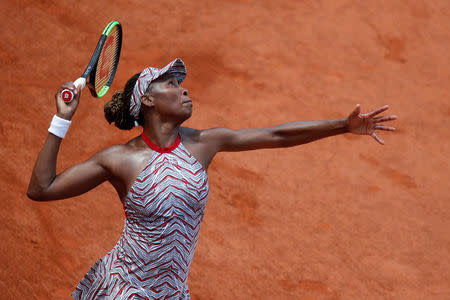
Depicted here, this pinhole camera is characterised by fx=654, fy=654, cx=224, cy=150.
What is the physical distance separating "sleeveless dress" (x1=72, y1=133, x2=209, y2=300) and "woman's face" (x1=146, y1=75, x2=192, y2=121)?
0.16m

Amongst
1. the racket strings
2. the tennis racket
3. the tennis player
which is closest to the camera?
the tennis player

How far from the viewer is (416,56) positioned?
838cm

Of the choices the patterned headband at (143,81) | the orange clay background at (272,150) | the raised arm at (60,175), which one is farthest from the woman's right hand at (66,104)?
the orange clay background at (272,150)

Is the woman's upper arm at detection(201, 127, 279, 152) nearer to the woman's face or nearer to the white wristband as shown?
the woman's face

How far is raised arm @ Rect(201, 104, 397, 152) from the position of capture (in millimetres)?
3875

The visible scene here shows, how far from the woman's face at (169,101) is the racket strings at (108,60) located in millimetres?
472

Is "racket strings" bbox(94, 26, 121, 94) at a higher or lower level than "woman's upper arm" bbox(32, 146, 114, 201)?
higher

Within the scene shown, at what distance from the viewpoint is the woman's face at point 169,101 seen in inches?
143

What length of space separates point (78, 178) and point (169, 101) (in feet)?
2.15

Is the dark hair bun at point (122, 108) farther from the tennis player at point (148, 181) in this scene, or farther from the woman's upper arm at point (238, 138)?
the woman's upper arm at point (238, 138)

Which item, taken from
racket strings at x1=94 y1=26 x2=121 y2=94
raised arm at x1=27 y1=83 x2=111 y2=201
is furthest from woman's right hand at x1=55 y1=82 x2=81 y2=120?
racket strings at x1=94 y1=26 x2=121 y2=94

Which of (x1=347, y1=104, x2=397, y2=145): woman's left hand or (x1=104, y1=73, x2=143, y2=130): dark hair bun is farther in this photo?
(x1=347, y1=104, x2=397, y2=145): woman's left hand

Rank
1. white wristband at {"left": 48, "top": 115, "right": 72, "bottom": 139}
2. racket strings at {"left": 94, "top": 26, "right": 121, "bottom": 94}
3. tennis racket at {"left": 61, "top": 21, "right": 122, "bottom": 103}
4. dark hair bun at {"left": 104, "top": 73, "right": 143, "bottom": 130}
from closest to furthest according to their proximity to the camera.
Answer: white wristband at {"left": 48, "top": 115, "right": 72, "bottom": 139}, dark hair bun at {"left": 104, "top": 73, "right": 143, "bottom": 130}, tennis racket at {"left": 61, "top": 21, "right": 122, "bottom": 103}, racket strings at {"left": 94, "top": 26, "right": 121, "bottom": 94}

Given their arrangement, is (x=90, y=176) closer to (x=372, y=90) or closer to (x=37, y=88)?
(x=37, y=88)
